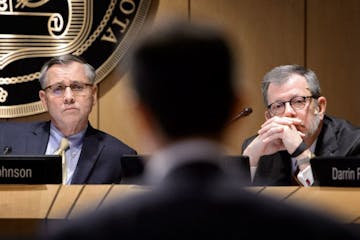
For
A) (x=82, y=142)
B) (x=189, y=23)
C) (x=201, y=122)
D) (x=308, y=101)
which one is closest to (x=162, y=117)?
(x=201, y=122)

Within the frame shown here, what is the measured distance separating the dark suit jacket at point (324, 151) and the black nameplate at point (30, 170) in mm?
914

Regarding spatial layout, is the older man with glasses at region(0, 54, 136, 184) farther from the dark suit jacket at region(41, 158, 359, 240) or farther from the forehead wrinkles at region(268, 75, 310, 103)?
the dark suit jacket at region(41, 158, 359, 240)

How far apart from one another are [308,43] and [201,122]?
3620 millimetres

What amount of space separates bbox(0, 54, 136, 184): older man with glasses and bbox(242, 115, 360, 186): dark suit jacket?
66cm

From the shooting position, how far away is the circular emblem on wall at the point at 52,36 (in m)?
4.08

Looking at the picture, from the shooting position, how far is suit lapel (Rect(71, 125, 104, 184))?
9.64 feet

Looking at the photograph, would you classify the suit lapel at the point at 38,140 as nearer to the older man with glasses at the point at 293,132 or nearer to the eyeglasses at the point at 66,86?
the eyeglasses at the point at 66,86

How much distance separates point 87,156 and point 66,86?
1.26 ft

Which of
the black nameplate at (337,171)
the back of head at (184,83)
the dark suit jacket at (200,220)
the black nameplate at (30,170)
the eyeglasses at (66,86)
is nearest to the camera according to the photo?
the dark suit jacket at (200,220)

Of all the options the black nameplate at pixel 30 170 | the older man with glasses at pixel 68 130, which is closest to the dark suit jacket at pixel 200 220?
the black nameplate at pixel 30 170

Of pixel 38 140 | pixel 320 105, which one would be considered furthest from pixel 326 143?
pixel 38 140

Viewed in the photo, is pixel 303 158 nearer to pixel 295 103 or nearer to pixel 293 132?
pixel 293 132

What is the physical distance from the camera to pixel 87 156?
303cm

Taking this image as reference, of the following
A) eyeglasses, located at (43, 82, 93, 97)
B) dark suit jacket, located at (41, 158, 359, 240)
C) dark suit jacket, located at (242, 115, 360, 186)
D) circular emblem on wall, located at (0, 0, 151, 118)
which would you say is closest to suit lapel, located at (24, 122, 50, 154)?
eyeglasses, located at (43, 82, 93, 97)
